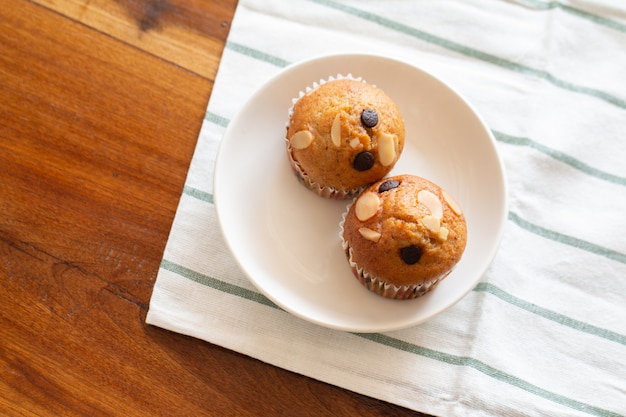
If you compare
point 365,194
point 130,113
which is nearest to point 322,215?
point 365,194

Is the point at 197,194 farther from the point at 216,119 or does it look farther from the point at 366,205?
the point at 366,205

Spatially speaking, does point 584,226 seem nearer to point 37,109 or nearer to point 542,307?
point 542,307

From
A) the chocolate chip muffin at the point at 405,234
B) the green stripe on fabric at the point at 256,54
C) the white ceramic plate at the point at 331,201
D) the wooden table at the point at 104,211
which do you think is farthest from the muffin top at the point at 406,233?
the green stripe on fabric at the point at 256,54

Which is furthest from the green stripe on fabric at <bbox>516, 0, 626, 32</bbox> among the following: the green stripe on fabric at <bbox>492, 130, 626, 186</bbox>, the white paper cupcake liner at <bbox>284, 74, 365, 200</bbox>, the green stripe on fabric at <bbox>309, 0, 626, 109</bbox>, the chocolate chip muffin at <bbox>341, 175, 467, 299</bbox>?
the chocolate chip muffin at <bbox>341, 175, 467, 299</bbox>

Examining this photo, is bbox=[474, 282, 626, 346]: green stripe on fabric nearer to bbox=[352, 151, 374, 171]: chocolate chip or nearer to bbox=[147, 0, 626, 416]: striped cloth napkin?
bbox=[147, 0, 626, 416]: striped cloth napkin

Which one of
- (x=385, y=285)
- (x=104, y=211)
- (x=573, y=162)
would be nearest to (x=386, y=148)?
(x=385, y=285)

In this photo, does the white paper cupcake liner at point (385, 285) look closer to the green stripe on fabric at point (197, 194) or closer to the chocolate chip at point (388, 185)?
the chocolate chip at point (388, 185)

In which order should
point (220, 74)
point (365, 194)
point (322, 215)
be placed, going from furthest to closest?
point (220, 74) < point (322, 215) < point (365, 194)
